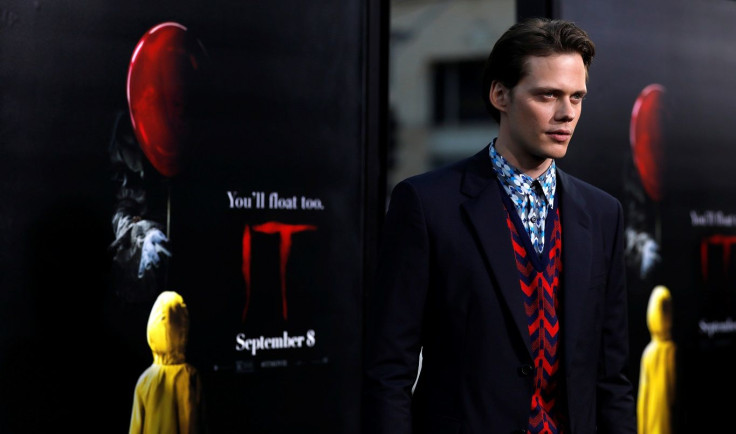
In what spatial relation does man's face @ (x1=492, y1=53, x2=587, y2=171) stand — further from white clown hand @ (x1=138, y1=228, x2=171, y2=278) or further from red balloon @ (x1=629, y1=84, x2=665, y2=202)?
red balloon @ (x1=629, y1=84, x2=665, y2=202)

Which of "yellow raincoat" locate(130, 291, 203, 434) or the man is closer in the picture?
the man

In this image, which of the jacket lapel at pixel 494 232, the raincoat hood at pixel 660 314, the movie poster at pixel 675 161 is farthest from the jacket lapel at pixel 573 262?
the raincoat hood at pixel 660 314

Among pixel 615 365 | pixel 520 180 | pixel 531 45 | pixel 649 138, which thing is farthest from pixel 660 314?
pixel 531 45

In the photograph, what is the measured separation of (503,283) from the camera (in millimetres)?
2590

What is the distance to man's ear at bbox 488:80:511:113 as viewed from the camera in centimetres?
272

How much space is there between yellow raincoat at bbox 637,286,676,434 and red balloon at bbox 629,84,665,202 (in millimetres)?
571

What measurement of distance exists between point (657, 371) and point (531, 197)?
129 inches

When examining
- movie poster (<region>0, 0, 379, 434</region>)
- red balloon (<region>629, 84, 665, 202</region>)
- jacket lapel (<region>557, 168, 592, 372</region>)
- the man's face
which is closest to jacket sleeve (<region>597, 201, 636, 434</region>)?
jacket lapel (<region>557, 168, 592, 372</region>)

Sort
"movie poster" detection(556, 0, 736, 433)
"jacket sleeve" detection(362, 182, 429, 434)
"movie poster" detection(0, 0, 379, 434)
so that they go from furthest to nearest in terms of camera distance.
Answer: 1. "movie poster" detection(556, 0, 736, 433)
2. "movie poster" detection(0, 0, 379, 434)
3. "jacket sleeve" detection(362, 182, 429, 434)

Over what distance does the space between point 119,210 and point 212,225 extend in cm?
39

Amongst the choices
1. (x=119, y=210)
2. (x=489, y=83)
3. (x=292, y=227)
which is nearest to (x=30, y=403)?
(x=119, y=210)

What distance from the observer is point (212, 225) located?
12.3 ft

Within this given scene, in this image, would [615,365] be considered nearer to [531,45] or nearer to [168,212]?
[531,45]

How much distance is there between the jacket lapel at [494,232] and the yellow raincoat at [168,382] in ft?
4.46
